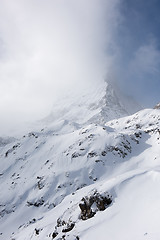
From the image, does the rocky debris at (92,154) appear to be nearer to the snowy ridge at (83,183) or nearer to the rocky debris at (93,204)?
the snowy ridge at (83,183)

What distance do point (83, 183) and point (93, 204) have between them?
44661 millimetres

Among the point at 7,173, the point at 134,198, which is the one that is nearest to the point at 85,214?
the point at 134,198

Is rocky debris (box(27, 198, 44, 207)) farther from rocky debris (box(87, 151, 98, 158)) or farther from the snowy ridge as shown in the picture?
rocky debris (box(87, 151, 98, 158))

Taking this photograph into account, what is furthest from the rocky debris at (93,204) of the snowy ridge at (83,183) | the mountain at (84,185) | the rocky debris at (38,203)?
the rocky debris at (38,203)

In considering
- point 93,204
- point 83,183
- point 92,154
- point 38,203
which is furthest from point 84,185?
point 93,204

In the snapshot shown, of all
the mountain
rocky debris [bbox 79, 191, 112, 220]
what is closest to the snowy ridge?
the mountain

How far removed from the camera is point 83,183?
69.1 m

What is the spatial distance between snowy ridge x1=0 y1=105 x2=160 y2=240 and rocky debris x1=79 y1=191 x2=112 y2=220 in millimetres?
138

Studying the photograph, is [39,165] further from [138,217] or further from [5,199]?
[138,217]

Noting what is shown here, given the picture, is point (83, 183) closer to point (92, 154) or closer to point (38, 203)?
point (92, 154)

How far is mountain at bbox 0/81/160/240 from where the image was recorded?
20.5m

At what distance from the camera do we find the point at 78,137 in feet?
305

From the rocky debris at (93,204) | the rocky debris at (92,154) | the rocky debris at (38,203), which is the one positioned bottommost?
the rocky debris at (93,204)

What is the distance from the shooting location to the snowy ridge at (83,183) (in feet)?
66.9
